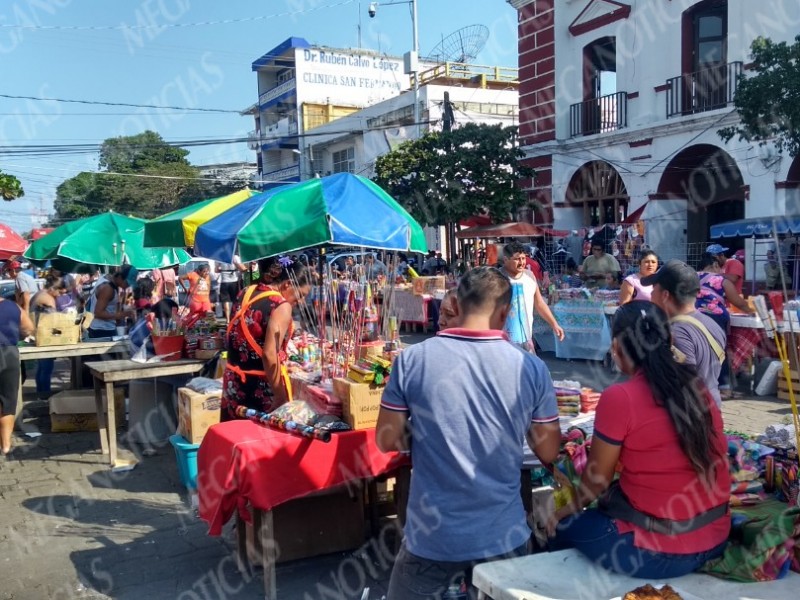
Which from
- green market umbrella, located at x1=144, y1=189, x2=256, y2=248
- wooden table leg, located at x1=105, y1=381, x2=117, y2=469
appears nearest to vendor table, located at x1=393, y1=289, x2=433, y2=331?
green market umbrella, located at x1=144, y1=189, x2=256, y2=248

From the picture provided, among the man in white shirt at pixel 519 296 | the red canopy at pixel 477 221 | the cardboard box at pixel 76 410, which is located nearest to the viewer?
the man in white shirt at pixel 519 296

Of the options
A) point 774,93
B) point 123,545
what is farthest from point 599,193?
point 123,545

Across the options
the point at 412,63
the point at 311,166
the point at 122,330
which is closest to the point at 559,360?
the point at 122,330

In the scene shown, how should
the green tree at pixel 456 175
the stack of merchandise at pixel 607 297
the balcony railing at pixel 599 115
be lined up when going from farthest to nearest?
the green tree at pixel 456 175, the balcony railing at pixel 599 115, the stack of merchandise at pixel 607 297

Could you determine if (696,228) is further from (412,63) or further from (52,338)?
(52,338)

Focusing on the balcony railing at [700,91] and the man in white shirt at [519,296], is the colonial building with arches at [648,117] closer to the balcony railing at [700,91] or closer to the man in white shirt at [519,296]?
the balcony railing at [700,91]

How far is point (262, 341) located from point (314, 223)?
0.88 metres

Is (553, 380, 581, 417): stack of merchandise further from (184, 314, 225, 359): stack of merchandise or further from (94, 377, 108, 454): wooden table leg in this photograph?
(94, 377, 108, 454): wooden table leg

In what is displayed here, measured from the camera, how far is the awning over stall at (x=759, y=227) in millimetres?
12148

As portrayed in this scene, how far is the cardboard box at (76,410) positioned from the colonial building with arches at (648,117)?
40.7 feet

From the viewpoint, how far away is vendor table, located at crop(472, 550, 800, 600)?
2.57m

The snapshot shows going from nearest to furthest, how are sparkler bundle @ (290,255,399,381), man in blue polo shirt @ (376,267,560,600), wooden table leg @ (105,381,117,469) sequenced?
man in blue polo shirt @ (376,267,560,600) < sparkler bundle @ (290,255,399,381) < wooden table leg @ (105,381,117,469)

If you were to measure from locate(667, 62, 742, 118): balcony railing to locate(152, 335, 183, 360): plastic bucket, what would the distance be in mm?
12729

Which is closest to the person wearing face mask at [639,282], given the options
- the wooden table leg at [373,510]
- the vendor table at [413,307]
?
the wooden table leg at [373,510]
